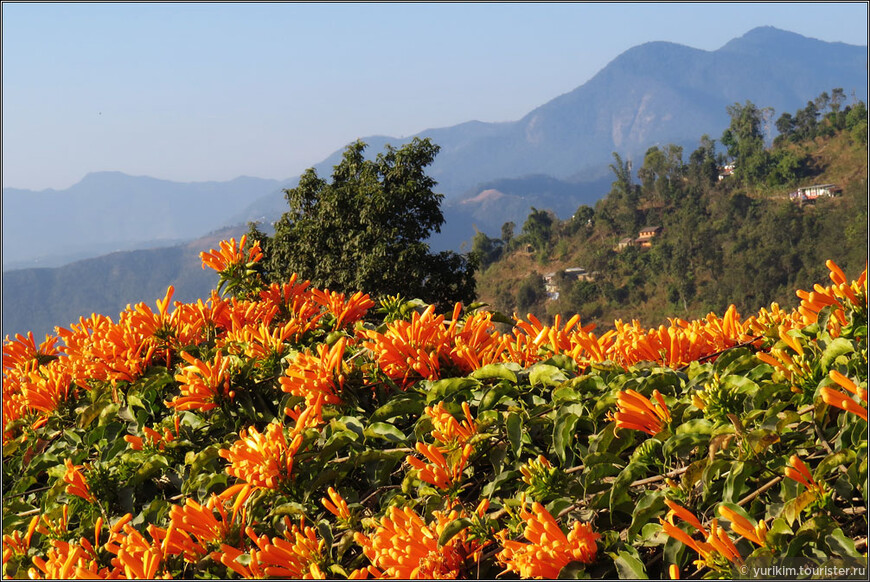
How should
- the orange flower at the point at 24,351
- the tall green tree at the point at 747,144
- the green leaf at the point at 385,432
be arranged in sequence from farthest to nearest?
1. the tall green tree at the point at 747,144
2. the orange flower at the point at 24,351
3. the green leaf at the point at 385,432

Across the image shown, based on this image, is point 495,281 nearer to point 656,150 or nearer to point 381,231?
point 656,150

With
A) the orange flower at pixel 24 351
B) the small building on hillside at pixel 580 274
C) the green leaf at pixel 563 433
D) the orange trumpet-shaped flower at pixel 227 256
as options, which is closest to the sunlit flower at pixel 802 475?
the green leaf at pixel 563 433

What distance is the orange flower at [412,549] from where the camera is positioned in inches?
43.1

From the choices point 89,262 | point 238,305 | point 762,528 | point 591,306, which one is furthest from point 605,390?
point 89,262

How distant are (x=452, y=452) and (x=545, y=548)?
29cm

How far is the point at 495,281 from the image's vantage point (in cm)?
5425

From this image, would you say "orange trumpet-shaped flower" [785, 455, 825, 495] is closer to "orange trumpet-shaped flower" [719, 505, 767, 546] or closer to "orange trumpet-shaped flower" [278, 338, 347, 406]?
"orange trumpet-shaped flower" [719, 505, 767, 546]

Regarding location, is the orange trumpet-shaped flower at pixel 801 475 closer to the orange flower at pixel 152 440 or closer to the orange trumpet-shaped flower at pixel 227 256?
the orange flower at pixel 152 440

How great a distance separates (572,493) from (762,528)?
321 millimetres

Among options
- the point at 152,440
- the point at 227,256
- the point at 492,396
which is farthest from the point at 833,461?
the point at 227,256

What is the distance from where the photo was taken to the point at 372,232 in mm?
16531

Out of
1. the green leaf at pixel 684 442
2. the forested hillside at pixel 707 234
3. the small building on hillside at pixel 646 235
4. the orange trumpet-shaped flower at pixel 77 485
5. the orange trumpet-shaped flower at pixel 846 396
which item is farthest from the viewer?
the small building on hillside at pixel 646 235

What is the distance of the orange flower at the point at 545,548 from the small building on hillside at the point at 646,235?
52.4 metres

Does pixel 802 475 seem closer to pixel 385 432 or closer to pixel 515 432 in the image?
pixel 515 432
